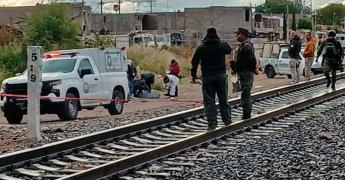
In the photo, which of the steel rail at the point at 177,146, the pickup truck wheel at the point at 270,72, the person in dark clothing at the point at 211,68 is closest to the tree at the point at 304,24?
the pickup truck wheel at the point at 270,72

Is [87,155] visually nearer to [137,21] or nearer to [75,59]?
[75,59]

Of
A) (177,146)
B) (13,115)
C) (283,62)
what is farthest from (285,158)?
(283,62)

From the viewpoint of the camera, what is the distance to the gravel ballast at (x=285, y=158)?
1022 cm

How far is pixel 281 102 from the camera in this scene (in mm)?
22641

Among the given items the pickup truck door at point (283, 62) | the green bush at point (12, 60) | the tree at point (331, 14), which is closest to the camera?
the green bush at point (12, 60)

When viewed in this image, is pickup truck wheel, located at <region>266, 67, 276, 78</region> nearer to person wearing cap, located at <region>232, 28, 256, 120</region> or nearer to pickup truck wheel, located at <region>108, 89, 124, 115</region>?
pickup truck wheel, located at <region>108, 89, 124, 115</region>

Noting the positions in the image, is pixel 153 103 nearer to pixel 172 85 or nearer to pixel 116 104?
pixel 172 85

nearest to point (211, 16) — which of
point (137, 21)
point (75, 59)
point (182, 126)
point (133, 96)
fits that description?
point (137, 21)

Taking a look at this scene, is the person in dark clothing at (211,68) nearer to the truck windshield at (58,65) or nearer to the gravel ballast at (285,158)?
the gravel ballast at (285,158)

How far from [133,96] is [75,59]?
980 centimetres

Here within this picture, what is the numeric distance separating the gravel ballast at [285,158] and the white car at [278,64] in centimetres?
2873

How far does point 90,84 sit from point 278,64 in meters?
23.2

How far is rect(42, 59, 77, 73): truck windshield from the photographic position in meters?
22.9

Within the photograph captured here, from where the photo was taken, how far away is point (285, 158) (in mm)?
11688
